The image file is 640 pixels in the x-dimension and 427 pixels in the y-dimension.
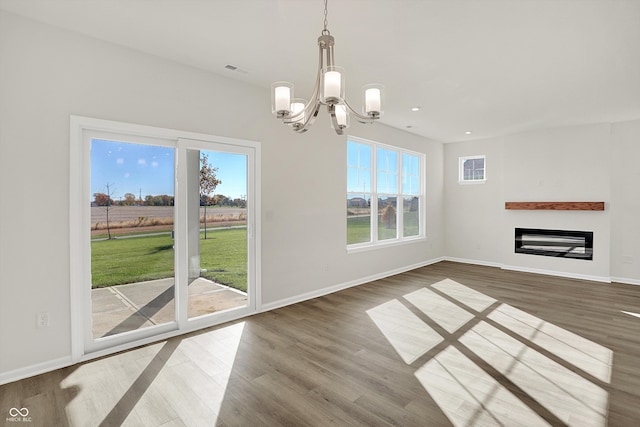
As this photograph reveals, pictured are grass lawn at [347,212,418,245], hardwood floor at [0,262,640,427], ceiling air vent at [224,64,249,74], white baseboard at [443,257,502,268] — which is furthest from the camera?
white baseboard at [443,257,502,268]

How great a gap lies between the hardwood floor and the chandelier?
6.44ft

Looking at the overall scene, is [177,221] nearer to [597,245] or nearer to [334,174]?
[334,174]

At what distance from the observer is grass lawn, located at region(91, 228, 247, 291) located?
304 cm

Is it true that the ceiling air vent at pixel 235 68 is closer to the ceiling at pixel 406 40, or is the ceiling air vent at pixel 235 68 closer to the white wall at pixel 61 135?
the ceiling at pixel 406 40

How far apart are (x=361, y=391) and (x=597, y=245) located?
596 centimetres

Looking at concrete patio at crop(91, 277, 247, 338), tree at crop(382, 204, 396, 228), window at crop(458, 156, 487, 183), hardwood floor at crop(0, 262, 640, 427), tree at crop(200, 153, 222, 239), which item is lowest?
hardwood floor at crop(0, 262, 640, 427)

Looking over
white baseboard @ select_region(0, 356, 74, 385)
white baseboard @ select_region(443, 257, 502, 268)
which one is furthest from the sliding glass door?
white baseboard @ select_region(443, 257, 502, 268)

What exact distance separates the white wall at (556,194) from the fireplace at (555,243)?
96 millimetres

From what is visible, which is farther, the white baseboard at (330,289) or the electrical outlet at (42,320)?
the white baseboard at (330,289)

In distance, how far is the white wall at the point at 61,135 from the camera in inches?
98.8

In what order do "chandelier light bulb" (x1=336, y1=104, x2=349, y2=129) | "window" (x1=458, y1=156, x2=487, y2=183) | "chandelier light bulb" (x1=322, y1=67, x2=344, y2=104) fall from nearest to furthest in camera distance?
"chandelier light bulb" (x1=322, y1=67, x2=344, y2=104) < "chandelier light bulb" (x1=336, y1=104, x2=349, y2=129) < "window" (x1=458, y1=156, x2=487, y2=183)

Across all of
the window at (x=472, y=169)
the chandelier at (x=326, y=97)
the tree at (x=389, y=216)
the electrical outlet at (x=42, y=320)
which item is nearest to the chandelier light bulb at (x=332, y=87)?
the chandelier at (x=326, y=97)

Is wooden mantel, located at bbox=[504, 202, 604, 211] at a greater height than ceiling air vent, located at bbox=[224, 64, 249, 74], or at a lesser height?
lesser

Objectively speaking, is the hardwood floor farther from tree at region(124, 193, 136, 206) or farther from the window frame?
the window frame
